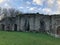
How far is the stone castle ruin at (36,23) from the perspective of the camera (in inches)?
1282

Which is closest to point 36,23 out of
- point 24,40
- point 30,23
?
point 30,23

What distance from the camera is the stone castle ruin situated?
1282 inches

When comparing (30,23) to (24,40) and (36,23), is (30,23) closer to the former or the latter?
(36,23)

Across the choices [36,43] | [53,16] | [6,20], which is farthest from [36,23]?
[36,43]

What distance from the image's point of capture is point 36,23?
33938mm

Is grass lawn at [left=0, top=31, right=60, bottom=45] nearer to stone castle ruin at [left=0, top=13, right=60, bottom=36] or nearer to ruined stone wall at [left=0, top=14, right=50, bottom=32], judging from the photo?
stone castle ruin at [left=0, top=13, right=60, bottom=36]

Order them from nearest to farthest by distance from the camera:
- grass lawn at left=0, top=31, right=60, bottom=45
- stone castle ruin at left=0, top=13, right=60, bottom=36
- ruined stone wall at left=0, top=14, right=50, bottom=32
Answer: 1. grass lawn at left=0, top=31, right=60, bottom=45
2. stone castle ruin at left=0, top=13, right=60, bottom=36
3. ruined stone wall at left=0, top=14, right=50, bottom=32

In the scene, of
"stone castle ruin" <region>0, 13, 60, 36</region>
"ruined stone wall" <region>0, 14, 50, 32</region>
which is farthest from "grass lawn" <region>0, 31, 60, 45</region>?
"ruined stone wall" <region>0, 14, 50, 32</region>

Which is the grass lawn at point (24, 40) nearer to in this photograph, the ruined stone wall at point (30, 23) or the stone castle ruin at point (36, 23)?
the stone castle ruin at point (36, 23)

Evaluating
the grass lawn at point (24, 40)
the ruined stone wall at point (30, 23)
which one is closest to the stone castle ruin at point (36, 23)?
the ruined stone wall at point (30, 23)

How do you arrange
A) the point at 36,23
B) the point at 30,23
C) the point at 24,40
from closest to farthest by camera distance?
the point at 24,40, the point at 36,23, the point at 30,23

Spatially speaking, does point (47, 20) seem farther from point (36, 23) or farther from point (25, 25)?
point (25, 25)

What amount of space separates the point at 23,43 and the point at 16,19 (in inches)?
715

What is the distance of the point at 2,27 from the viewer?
37000mm
